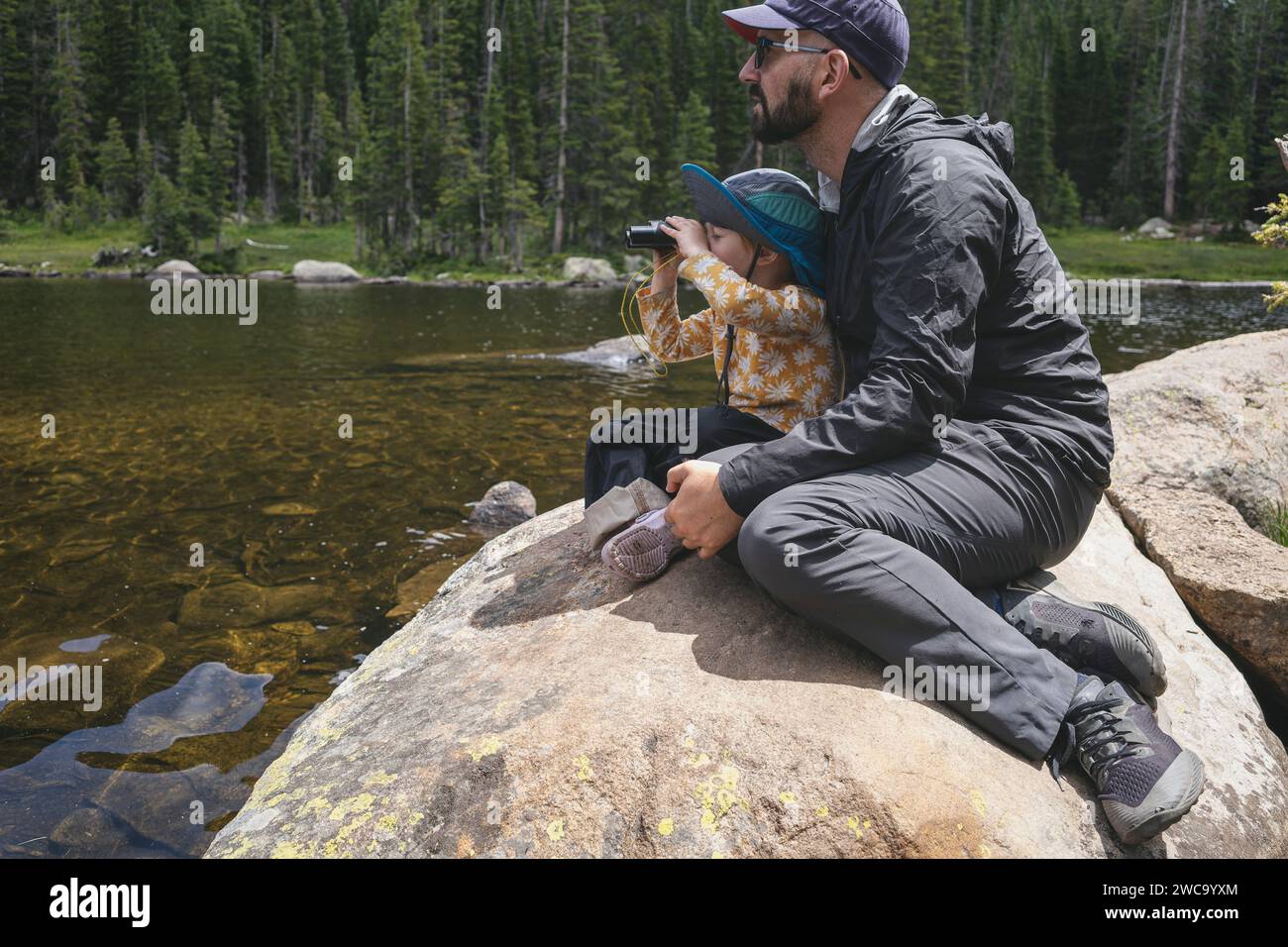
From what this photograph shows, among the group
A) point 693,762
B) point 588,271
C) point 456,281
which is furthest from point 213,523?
point 588,271

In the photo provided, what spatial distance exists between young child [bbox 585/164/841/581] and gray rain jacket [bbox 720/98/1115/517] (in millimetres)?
222

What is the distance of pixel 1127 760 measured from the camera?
291 cm

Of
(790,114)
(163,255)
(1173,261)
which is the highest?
(1173,261)

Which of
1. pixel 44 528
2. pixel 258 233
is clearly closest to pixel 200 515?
pixel 44 528

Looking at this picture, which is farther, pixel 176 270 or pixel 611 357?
pixel 176 270

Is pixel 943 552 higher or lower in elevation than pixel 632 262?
lower

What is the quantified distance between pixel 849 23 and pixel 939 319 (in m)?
1.21

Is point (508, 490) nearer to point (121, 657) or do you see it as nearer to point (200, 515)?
point (200, 515)

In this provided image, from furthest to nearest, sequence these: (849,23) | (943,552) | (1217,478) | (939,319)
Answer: (1217,478) < (849,23) < (943,552) < (939,319)

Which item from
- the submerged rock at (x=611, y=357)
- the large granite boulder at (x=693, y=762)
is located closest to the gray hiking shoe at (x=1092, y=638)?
the large granite boulder at (x=693, y=762)

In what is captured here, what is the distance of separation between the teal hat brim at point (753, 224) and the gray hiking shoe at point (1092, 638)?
1.45 m

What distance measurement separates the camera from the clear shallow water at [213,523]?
4.96m

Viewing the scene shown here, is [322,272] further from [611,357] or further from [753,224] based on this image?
[753,224]

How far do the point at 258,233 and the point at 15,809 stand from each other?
202ft
